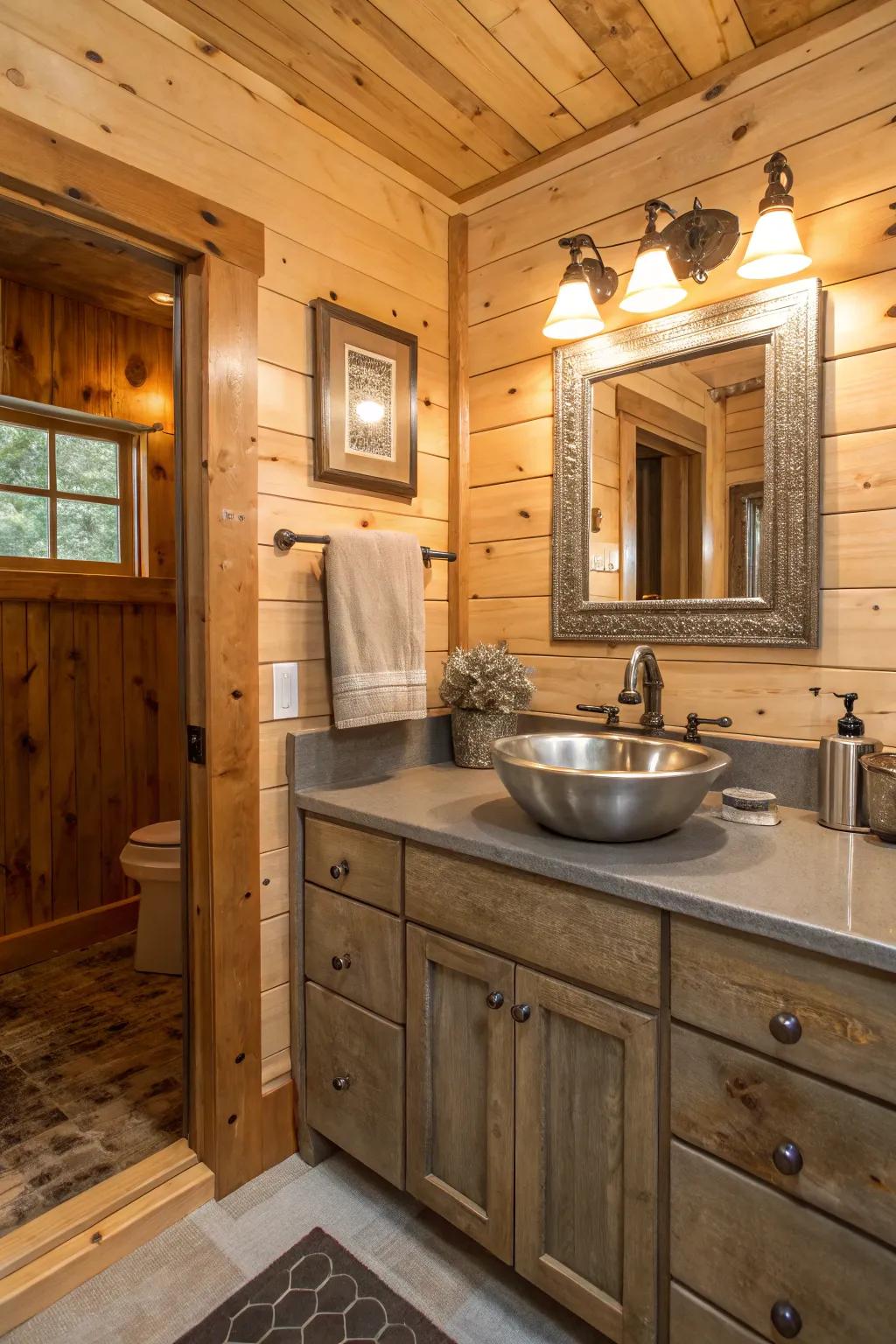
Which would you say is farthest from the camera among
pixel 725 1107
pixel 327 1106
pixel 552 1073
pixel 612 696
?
pixel 612 696

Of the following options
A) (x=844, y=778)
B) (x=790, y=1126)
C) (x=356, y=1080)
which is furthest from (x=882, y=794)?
(x=356, y=1080)

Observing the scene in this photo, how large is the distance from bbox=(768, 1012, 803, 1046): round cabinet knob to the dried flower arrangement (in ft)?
3.17

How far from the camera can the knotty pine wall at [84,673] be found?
2.59 metres

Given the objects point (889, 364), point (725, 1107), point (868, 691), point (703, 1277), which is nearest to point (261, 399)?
point (889, 364)

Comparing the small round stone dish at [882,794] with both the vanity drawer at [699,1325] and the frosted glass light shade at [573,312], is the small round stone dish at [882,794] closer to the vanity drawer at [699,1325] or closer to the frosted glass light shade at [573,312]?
the vanity drawer at [699,1325]

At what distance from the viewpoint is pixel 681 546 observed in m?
1.65

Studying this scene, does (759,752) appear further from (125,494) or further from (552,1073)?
(125,494)

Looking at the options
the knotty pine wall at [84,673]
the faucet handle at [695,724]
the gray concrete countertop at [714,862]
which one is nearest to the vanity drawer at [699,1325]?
the gray concrete countertop at [714,862]

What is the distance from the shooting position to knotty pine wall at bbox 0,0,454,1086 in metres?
1.33

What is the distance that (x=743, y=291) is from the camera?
5.03 feet

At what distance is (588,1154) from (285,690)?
1.05 m

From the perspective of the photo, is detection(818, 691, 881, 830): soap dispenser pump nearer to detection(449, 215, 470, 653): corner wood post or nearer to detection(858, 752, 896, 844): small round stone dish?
detection(858, 752, 896, 844): small round stone dish

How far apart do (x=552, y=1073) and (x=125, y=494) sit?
261 centimetres

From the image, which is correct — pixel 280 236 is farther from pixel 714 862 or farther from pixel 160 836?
pixel 160 836
